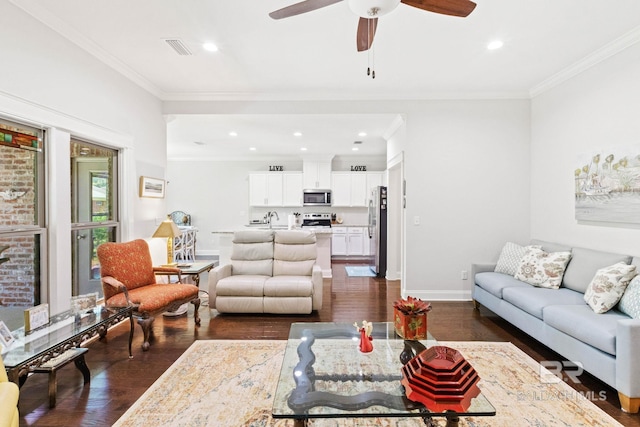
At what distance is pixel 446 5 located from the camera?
5.92 feet

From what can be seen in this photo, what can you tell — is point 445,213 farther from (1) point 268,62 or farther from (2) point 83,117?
(2) point 83,117

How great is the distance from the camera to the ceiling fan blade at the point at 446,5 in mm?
1773

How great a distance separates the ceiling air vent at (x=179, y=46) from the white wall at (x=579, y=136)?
4.17 metres

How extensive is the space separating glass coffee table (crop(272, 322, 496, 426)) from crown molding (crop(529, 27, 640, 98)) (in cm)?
324

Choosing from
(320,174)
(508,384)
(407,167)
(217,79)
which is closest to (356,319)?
(508,384)

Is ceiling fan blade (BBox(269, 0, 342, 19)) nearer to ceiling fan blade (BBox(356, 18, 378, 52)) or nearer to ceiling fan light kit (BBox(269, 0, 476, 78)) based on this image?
ceiling fan light kit (BBox(269, 0, 476, 78))

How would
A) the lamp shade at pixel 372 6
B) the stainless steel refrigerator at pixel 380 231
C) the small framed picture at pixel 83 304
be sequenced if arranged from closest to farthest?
1. the lamp shade at pixel 372 6
2. the small framed picture at pixel 83 304
3. the stainless steel refrigerator at pixel 380 231

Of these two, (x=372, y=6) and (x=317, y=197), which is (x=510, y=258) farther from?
(x=317, y=197)

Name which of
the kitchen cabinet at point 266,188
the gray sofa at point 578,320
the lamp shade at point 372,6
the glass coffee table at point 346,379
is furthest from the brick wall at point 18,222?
the kitchen cabinet at point 266,188

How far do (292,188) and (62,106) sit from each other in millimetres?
5463

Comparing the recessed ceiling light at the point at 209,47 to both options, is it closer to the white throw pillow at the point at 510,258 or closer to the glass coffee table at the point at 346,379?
the glass coffee table at the point at 346,379

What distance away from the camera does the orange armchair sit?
9.35 ft

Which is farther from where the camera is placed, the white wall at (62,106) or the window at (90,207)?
the window at (90,207)

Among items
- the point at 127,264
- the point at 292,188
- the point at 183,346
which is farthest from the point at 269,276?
the point at 292,188
